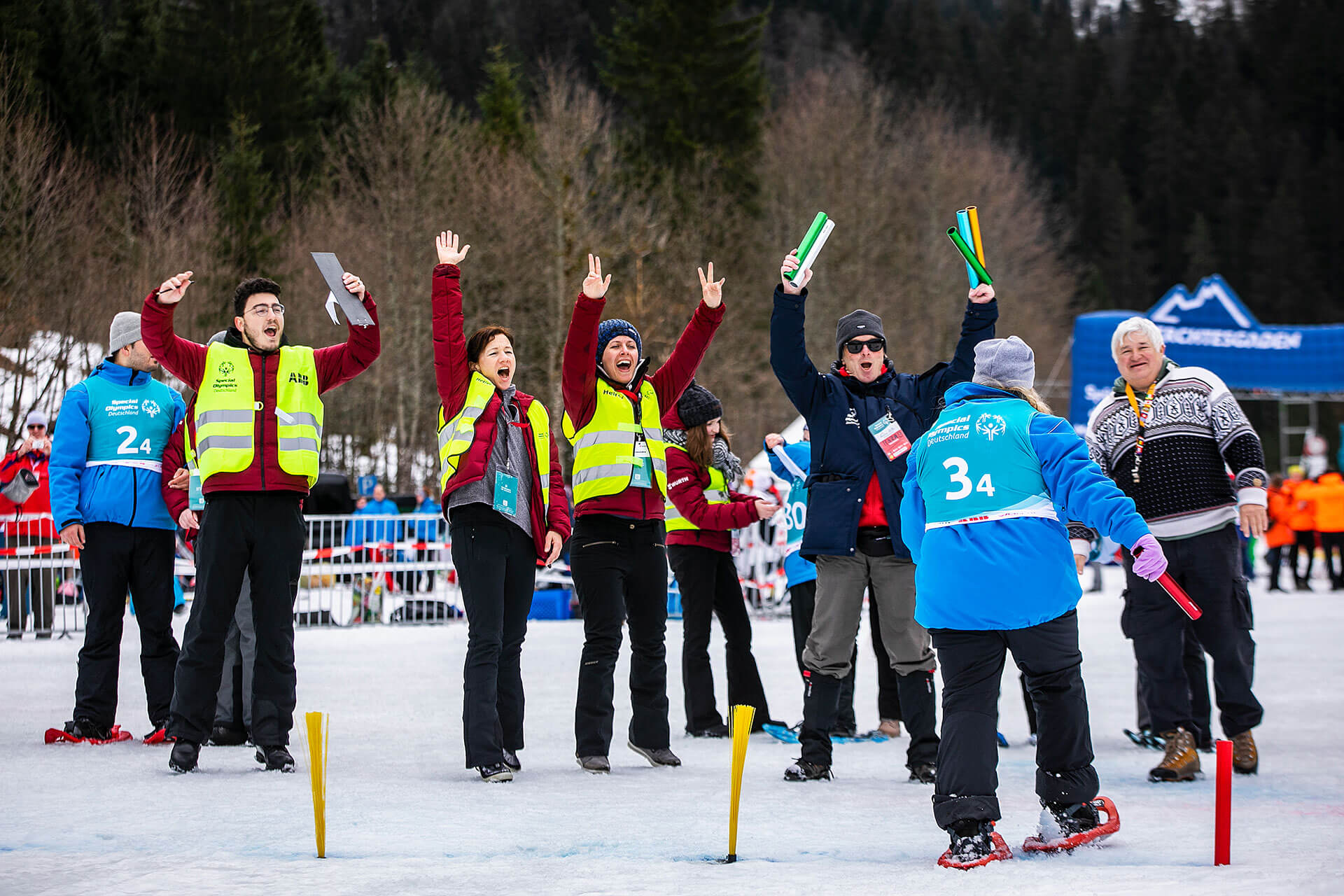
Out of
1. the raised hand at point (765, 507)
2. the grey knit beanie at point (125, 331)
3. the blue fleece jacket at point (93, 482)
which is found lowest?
the raised hand at point (765, 507)

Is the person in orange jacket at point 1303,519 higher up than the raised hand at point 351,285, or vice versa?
the raised hand at point 351,285

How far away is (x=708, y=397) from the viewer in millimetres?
7395

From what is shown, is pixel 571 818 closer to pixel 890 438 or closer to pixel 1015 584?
pixel 1015 584

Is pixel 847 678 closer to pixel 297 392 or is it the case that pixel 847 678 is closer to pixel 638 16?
pixel 297 392

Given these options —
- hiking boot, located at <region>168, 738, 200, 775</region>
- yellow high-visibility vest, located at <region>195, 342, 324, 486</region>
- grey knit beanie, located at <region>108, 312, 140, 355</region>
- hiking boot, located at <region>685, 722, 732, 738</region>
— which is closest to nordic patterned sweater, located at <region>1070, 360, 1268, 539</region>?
hiking boot, located at <region>685, 722, 732, 738</region>

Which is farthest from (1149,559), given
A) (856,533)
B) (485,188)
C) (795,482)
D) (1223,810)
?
(485,188)

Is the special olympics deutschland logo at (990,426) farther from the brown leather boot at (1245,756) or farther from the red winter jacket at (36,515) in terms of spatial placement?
the red winter jacket at (36,515)

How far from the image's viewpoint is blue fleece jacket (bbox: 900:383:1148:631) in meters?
4.33

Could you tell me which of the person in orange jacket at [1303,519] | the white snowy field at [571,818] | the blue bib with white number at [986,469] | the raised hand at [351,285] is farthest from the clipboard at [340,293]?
the person in orange jacket at [1303,519]

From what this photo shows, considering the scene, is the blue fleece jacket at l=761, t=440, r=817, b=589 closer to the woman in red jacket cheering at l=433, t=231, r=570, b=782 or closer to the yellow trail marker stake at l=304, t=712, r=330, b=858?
the woman in red jacket cheering at l=433, t=231, r=570, b=782

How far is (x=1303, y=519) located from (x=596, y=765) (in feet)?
58.0

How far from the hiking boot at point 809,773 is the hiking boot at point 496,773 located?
1.19 meters

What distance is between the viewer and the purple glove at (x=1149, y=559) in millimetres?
4289

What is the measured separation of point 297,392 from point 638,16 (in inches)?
1773
